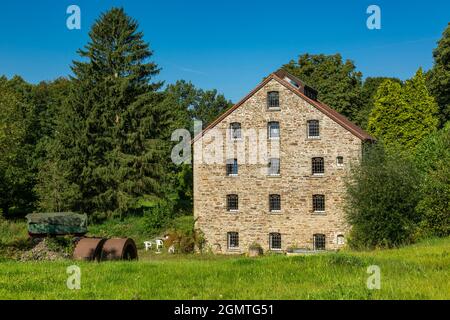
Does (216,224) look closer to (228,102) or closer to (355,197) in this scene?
(355,197)

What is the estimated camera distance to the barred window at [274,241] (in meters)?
38.7

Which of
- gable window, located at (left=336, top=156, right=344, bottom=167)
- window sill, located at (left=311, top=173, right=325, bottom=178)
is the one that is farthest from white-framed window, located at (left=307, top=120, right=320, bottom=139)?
window sill, located at (left=311, top=173, right=325, bottom=178)

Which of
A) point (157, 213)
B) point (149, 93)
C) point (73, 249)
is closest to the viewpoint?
point (73, 249)

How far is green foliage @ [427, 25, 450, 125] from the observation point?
163ft

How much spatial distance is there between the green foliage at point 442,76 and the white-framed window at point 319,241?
70.8 feet

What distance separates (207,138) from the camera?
40000 mm

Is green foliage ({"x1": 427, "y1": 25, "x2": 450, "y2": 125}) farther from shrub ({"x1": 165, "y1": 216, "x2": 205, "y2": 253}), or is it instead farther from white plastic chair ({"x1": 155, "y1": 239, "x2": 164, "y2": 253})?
white plastic chair ({"x1": 155, "y1": 239, "x2": 164, "y2": 253})

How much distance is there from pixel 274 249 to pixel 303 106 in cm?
1020

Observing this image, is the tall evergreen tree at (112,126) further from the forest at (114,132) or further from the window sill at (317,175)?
the window sill at (317,175)

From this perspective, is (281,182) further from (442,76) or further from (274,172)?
(442,76)

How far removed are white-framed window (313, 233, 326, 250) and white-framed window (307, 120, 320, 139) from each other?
680cm

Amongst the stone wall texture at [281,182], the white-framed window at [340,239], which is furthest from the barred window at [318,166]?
the white-framed window at [340,239]

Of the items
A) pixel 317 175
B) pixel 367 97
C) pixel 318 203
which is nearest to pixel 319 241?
pixel 318 203
